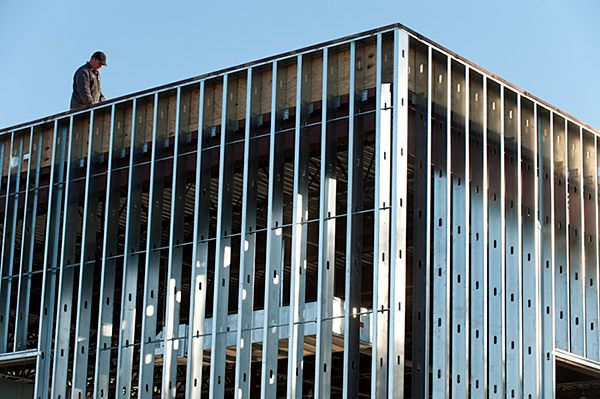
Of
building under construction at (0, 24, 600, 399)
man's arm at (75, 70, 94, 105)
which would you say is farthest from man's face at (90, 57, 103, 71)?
building under construction at (0, 24, 600, 399)

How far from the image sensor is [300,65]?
23250 millimetres

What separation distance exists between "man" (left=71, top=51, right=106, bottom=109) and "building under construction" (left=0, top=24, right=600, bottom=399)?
2.80 ft

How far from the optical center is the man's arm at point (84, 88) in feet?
91.5

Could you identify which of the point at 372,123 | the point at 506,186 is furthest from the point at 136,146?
the point at 506,186

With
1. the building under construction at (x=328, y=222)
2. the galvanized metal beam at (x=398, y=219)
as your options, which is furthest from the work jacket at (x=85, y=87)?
the galvanized metal beam at (x=398, y=219)

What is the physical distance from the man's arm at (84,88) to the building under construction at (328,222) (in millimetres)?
859

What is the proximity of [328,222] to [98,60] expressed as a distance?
9651mm

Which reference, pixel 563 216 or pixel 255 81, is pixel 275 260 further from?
pixel 563 216

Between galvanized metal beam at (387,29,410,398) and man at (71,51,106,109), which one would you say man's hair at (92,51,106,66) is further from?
galvanized metal beam at (387,29,410,398)

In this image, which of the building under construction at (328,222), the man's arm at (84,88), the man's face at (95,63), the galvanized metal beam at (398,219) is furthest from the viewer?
the man's face at (95,63)

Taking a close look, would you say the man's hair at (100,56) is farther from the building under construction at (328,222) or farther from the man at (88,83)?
the building under construction at (328,222)

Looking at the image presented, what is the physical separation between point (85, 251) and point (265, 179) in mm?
4758

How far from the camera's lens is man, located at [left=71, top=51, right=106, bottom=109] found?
91.7 feet

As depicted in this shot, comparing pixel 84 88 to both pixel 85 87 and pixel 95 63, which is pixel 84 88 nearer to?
pixel 85 87
